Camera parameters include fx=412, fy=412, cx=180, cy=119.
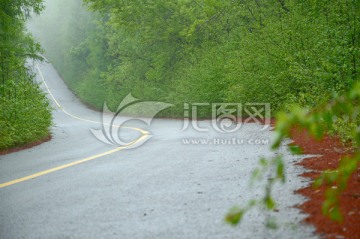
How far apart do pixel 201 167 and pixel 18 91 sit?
1019 centimetres

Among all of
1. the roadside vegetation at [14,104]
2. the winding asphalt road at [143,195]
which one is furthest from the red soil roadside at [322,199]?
the roadside vegetation at [14,104]

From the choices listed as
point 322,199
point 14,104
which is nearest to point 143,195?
point 322,199

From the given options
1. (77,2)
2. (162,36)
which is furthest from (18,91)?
(77,2)

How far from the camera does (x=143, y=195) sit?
4.68 m

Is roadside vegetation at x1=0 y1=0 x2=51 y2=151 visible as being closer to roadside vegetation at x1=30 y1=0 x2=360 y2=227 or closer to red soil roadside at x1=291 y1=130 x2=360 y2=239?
roadside vegetation at x1=30 y1=0 x2=360 y2=227

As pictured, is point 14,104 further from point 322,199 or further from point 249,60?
point 322,199

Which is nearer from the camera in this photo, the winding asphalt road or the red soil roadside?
the red soil roadside

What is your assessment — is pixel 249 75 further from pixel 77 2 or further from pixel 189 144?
pixel 77 2

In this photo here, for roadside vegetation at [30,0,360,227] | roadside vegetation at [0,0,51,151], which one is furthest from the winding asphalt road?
roadside vegetation at [0,0,51,151]

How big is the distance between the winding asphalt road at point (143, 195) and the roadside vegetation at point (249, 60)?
0.58m

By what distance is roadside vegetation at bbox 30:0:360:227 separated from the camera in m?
3.27

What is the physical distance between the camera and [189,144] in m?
9.22

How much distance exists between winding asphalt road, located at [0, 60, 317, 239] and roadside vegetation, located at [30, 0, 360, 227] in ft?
1.89

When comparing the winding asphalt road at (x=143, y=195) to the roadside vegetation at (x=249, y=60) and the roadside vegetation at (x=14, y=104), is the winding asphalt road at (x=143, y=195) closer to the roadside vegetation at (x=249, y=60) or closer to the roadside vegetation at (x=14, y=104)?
the roadside vegetation at (x=249, y=60)
